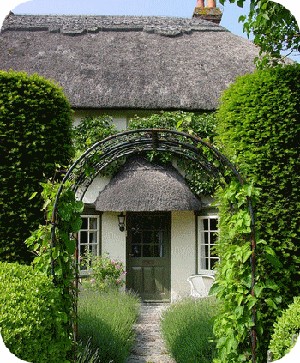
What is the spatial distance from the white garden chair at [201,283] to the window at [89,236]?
7.22 feet

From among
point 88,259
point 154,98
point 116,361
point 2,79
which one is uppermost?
point 154,98

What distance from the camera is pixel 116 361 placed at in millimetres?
6520

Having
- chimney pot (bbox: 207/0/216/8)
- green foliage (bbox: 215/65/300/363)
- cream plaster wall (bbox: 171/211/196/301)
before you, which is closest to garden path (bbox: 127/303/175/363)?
cream plaster wall (bbox: 171/211/196/301)

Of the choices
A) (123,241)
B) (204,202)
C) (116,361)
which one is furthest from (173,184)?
(116,361)

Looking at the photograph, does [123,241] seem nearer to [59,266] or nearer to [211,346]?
[211,346]

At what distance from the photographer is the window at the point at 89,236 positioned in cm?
1182

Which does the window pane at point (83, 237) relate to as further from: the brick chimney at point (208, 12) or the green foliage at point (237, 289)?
Result: the brick chimney at point (208, 12)

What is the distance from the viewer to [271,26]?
730cm

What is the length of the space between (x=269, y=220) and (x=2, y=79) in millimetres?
3417

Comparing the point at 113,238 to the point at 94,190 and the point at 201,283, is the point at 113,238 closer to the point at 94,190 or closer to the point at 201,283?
the point at 94,190

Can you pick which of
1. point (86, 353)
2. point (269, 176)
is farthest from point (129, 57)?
point (86, 353)

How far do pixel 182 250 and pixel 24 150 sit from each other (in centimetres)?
658

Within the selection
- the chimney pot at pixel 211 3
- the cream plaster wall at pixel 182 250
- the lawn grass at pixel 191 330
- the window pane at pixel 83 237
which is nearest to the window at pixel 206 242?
the cream plaster wall at pixel 182 250

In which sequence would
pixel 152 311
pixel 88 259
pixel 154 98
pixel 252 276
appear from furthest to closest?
pixel 154 98, pixel 88 259, pixel 152 311, pixel 252 276
